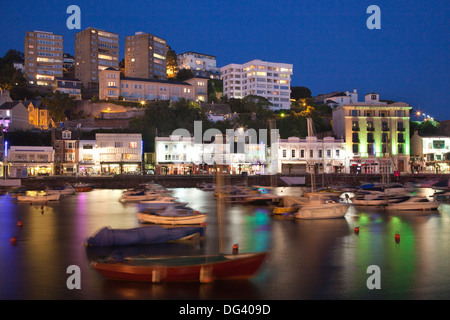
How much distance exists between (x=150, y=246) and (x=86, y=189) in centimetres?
4681

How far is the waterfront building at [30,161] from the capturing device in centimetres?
7119

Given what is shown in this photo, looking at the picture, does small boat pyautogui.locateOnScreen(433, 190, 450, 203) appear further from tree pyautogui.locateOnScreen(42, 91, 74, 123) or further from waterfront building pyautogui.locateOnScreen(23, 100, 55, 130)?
waterfront building pyautogui.locateOnScreen(23, 100, 55, 130)

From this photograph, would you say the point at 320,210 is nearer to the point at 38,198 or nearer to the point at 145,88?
the point at 38,198

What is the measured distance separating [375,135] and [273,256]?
6678 cm

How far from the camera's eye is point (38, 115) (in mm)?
95500

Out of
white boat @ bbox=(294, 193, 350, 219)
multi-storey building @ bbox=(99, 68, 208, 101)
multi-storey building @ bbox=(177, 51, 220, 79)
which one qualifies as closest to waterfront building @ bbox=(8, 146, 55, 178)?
multi-storey building @ bbox=(99, 68, 208, 101)

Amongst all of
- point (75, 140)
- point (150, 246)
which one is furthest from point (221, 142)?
point (150, 246)

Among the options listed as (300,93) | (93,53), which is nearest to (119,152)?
(93,53)

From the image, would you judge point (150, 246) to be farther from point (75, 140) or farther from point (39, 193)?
point (75, 140)

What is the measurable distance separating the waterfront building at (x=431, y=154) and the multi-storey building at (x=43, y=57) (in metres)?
110

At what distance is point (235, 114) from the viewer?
98562mm

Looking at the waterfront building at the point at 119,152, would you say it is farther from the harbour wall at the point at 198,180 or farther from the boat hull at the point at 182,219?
the boat hull at the point at 182,219

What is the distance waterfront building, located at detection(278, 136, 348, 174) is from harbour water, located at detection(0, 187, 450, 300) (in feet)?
138

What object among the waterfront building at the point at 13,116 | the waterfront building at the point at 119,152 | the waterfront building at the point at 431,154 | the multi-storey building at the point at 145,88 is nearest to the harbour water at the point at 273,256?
the waterfront building at the point at 119,152
